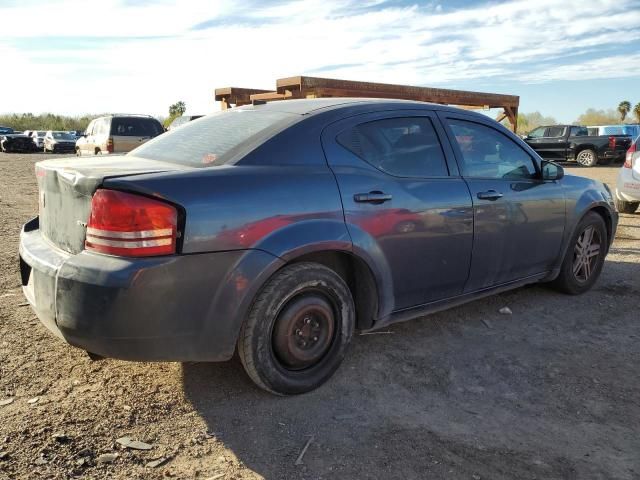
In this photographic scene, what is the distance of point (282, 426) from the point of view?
9.07 ft

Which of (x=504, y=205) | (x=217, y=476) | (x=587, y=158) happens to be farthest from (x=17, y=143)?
(x=217, y=476)

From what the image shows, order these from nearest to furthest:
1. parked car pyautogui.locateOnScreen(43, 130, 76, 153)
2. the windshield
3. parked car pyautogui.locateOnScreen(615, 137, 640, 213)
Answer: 1. parked car pyautogui.locateOnScreen(615, 137, 640, 213)
2. parked car pyautogui.locateOnScreen(43, 130, 76, 153)
3. the windshield

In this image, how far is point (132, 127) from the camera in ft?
52.1

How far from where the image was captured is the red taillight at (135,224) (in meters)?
2.49

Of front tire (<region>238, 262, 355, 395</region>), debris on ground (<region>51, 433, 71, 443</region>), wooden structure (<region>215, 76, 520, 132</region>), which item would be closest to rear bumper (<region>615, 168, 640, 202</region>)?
wooden structure (<region>215, 76, 520, 132</region>)

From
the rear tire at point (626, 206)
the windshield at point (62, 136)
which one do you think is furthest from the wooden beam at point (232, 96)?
the windshield at point (62, 136)

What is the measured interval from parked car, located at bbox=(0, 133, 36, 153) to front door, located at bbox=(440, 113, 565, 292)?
3772 cm

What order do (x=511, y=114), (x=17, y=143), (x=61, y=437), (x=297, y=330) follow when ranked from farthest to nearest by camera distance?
(x=17, y=143)
(x=511, y=114)
(x=297, y=330)
(x=61, y=437)

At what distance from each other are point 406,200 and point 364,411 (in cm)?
126

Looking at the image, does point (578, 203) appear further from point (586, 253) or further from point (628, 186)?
point (628, 186)

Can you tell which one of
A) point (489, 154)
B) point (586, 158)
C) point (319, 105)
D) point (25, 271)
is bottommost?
point (25, 271)

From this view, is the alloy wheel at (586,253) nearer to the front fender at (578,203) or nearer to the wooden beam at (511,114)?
the front fender at (578,203)

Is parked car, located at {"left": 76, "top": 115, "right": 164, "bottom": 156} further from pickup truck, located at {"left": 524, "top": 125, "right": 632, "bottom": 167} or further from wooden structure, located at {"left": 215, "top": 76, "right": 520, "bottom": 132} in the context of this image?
pickup truck, located at {"left": 524, "top": 125, "right": 632, "bottom": 167}

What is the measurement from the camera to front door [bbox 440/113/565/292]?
384 cm
